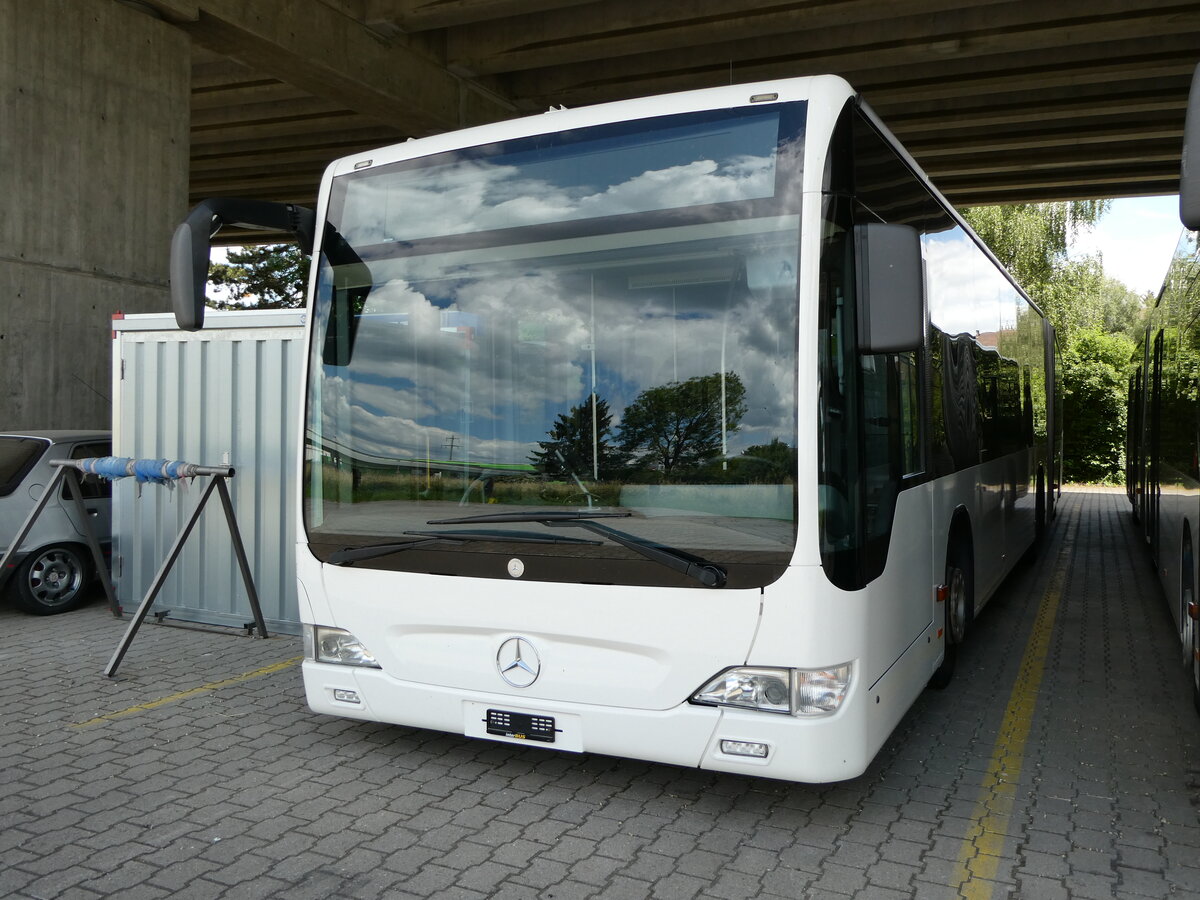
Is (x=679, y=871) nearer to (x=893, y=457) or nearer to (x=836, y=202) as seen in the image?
(x=893, y=457)

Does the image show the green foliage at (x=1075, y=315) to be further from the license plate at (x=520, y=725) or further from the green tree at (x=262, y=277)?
the license plate at (x=520, y=725)

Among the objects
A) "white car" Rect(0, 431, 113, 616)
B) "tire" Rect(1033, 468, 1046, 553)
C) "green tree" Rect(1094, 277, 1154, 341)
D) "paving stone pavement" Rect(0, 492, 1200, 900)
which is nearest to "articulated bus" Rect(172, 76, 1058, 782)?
"paving stone pavement" Rect(0, 492, 1200, 900)

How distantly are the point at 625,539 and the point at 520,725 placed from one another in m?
0.95

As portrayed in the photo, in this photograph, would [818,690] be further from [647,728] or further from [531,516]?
[531,516]

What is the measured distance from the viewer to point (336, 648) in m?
4.81

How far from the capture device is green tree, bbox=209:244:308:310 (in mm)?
32531

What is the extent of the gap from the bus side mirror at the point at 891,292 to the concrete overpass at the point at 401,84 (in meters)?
8.47

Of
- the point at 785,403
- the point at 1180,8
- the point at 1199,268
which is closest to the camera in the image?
the point at 785,403

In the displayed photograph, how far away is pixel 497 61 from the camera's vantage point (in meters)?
14.2

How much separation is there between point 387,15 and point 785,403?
10.7m

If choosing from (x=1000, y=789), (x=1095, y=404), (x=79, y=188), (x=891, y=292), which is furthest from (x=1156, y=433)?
(x=1095, y=404)

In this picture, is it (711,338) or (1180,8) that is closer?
(711,338)

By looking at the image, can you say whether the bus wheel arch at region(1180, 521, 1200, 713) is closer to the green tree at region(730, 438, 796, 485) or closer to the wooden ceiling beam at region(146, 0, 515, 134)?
the green tree at region(730, 438, 796, 485)

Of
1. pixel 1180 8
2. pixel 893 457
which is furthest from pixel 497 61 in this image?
pixel 893 457
